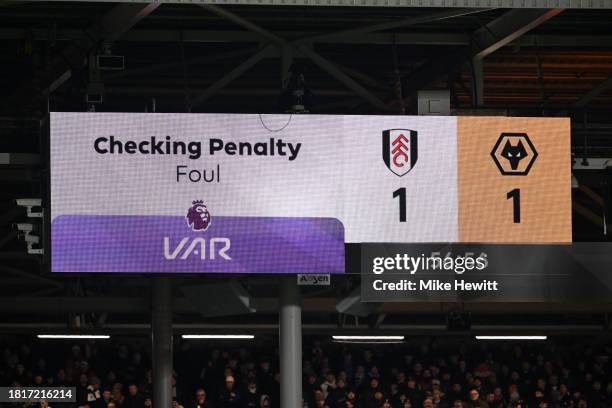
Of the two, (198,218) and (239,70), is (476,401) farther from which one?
(198,218)

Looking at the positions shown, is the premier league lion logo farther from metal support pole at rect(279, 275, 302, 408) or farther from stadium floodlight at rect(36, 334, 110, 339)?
stadium floodlight at rect(36, 334, 110, 339)

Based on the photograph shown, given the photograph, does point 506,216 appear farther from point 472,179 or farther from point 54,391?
point 54,391

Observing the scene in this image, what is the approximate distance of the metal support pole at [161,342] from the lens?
2061cm

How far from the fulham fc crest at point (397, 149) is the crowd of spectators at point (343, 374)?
8669mm

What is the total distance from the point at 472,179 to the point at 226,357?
11326 mm

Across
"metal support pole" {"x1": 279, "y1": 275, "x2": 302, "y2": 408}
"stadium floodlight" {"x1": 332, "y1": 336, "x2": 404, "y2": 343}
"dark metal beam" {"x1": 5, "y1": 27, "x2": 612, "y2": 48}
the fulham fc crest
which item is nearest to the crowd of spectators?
"stadium floodlight" {"x1": 332, "y1": 336, "x2": 404, "y2": 343}

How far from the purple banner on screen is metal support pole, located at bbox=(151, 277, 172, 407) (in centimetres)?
435

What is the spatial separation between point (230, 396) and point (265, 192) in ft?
29.7

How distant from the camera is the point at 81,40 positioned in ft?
64.6

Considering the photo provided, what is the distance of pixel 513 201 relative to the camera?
56.5ft

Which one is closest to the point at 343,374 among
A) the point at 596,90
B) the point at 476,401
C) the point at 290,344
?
the point at 476,401

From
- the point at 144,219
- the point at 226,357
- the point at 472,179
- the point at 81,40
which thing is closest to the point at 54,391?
the point at 144,219

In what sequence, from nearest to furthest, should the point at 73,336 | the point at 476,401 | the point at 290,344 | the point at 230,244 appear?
the point at 230,244 → the point at 290,344 → the point at 476,401 → the point at 73,336

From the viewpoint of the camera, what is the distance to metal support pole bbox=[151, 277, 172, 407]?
2061cm
